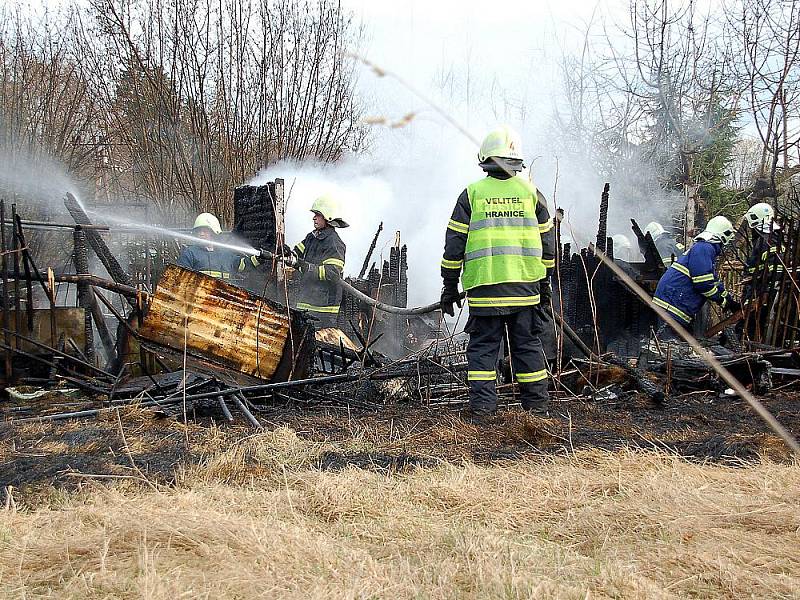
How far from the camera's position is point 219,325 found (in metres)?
5.96

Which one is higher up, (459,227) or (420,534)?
(459,227)

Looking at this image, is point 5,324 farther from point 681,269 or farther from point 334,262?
point 681,269

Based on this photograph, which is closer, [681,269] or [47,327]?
[47,327]

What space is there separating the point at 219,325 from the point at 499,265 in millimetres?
2301

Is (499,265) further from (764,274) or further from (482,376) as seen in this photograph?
(764,274)

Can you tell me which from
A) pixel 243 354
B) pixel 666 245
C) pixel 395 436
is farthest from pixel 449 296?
pixel 666 245

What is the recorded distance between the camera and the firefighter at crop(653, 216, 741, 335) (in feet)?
26.9

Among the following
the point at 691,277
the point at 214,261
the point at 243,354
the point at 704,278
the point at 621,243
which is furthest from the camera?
the point at 621,243

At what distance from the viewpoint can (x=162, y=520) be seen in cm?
270

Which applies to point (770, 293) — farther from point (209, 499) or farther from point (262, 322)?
point (209, 499)

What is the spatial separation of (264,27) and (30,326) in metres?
8.47

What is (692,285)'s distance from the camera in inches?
328

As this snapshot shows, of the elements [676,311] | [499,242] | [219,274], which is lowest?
[676,311]

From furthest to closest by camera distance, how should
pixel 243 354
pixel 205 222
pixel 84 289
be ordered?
1. pixel 205 222
2. pixel 84 289
3. pixel 243 354
